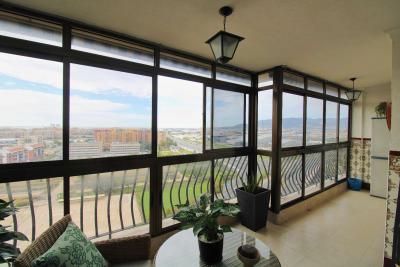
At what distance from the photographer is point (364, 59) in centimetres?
291

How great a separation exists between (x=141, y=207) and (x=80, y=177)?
818 mm

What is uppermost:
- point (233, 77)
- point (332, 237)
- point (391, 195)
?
point (233, 77)

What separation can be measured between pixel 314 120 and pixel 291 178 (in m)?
1.29

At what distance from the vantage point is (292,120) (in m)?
3.59

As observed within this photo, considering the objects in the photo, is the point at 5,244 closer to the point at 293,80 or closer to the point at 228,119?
the point at 228,119

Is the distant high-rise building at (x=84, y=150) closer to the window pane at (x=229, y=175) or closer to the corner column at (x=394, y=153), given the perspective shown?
the window pane at (x=229, y=175)

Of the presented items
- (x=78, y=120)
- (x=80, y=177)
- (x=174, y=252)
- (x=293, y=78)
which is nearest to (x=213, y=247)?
(x=174, y=252)

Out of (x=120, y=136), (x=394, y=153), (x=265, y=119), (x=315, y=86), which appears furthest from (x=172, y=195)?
(x=315, y=86)

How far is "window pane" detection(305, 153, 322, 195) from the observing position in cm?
402

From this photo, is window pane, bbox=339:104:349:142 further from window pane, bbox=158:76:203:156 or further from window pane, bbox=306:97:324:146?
window pane, bbox=158:76:203:156

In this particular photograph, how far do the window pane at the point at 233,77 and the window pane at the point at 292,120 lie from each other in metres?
0.68

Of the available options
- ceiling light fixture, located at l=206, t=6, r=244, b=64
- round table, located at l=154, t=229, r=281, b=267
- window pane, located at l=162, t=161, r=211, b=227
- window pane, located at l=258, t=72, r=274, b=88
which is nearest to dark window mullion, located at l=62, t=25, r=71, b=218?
window pane, located at l=162, t=161, r=211, b=227

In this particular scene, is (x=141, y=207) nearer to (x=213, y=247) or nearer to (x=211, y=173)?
(x=211, y=173)

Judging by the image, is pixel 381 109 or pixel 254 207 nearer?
pixel 254 207
